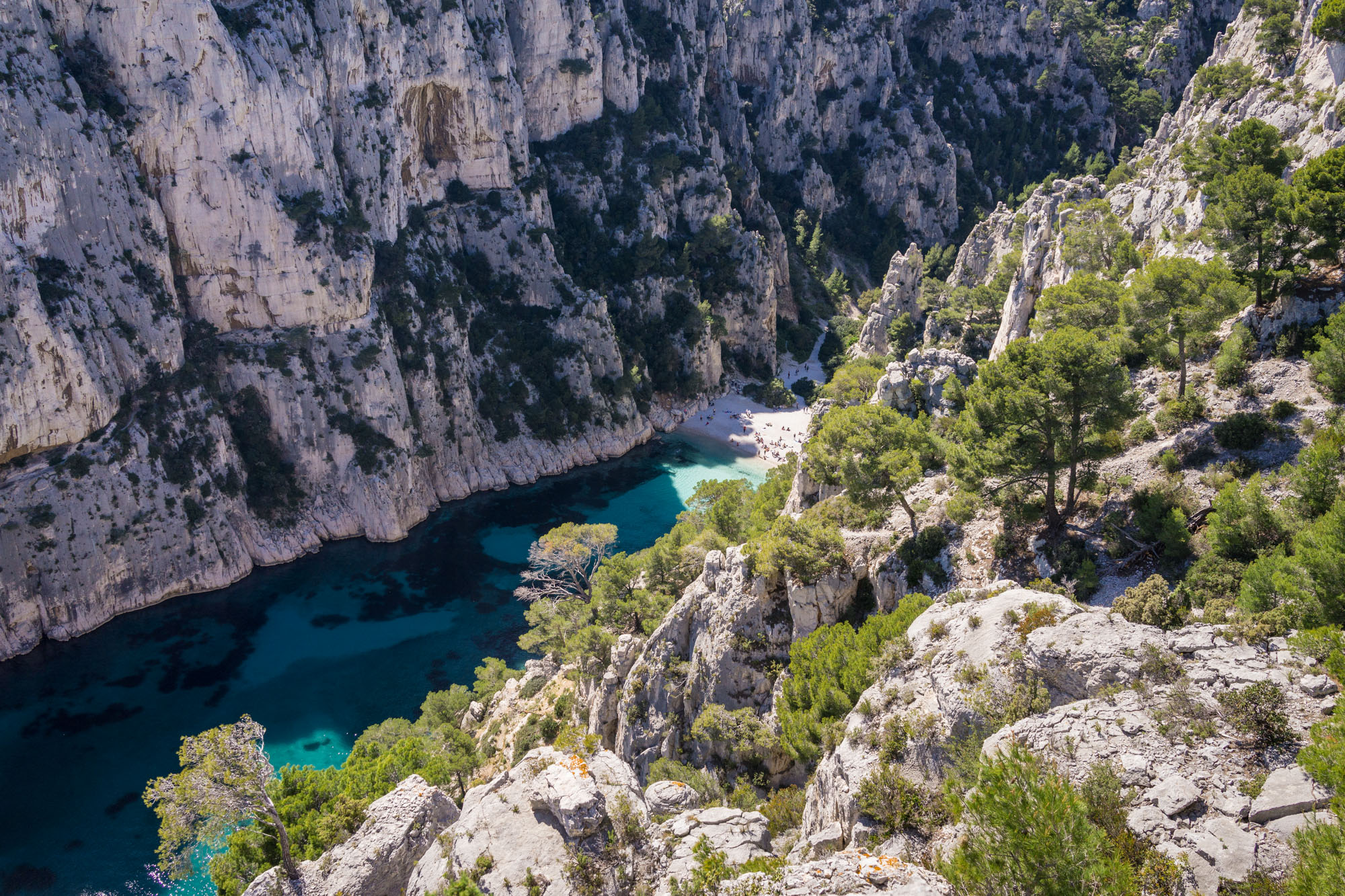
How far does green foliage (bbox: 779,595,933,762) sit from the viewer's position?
609 inches

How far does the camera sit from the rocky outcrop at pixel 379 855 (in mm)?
13602

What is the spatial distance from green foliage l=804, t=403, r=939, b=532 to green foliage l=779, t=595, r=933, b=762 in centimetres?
503

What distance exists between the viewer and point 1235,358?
1870 cm

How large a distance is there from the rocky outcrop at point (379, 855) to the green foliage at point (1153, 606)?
1368 centimetres

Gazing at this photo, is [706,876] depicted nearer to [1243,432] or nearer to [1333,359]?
[1243,432]

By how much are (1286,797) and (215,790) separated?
18.3 meters

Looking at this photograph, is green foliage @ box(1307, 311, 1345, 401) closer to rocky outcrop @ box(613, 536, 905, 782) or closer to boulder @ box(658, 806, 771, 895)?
rocky outcrop @ box(613, 536, 905, 782)

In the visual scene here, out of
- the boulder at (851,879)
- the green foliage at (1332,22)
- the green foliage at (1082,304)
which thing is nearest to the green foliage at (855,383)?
the green foliage at (1082,304)

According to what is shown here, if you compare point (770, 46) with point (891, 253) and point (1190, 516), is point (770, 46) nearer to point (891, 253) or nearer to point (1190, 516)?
point (891, 253)

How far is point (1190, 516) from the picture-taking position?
16297 mm

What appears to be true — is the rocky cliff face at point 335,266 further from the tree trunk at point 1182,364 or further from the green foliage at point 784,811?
the tree trunk at point 1182,364

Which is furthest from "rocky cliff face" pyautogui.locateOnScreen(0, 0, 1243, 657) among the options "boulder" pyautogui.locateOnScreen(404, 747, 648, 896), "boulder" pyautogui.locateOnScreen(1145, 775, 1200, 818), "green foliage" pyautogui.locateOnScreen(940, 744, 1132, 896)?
"boulder" pyautogui.locateOnScreen(1145, 775, 1200, 818)

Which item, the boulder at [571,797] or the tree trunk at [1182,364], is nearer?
the boulder at [571,797]

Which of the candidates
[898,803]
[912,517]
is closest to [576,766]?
[898,803]
